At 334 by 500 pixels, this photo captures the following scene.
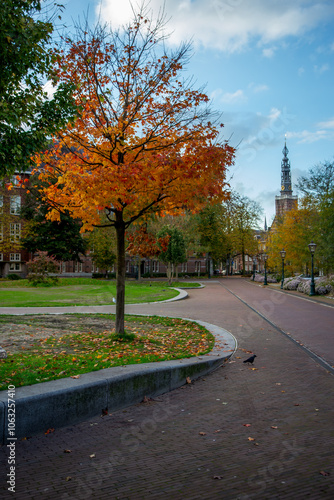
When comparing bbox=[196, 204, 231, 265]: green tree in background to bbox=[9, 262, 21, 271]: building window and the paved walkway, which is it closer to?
bbox=[9, 262, 21, 271]: building window

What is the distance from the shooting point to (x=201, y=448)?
13.9ft

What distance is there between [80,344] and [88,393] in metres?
3.25

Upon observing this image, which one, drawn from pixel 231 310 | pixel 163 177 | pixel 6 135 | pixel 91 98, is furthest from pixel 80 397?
pixel 231 310

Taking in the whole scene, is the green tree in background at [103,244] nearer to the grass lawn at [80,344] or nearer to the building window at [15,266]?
the building window at [15,266]

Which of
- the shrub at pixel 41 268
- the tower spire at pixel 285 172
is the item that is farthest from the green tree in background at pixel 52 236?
the tower spire at pixel 285 172

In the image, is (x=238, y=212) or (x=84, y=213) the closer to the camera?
(x=84, y=213)

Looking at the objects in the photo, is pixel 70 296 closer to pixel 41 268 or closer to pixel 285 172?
pixel 41 268

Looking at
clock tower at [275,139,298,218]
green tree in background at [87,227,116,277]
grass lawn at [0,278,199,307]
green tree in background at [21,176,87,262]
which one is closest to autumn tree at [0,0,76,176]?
grass lawn at [0,278,199,307]

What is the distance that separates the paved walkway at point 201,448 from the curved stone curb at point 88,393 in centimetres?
15

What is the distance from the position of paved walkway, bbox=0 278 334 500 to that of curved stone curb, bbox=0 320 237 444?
15 centimetres

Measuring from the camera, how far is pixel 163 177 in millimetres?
8359

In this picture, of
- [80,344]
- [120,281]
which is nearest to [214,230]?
[120,281]

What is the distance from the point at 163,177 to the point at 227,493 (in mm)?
6149

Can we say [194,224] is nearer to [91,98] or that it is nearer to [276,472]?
[91,98]
